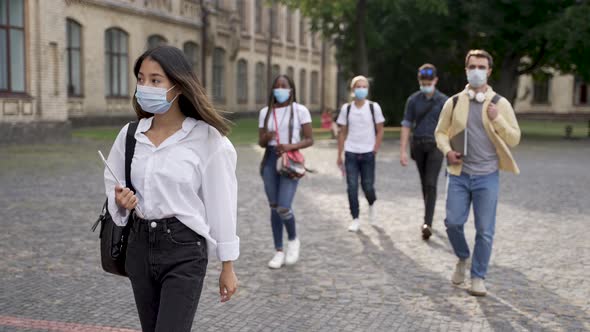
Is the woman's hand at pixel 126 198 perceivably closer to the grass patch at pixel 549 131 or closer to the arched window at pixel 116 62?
the arched window at pixel 116 62

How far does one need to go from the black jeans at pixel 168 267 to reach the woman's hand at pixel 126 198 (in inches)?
5.5

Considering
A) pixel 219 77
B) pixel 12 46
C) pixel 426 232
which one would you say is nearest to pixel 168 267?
pixel 426 232

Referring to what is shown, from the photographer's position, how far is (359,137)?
8344 millimetres

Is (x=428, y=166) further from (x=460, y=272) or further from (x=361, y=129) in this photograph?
(x=460, y=272)

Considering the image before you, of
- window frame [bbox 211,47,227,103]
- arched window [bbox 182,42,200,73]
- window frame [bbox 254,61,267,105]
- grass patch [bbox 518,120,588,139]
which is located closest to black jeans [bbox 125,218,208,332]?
grass patch [bbox 518,120,588,139]

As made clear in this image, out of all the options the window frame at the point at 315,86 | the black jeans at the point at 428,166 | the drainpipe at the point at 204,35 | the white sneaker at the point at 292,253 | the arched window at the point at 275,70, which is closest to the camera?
the white sneaker at the point at 292,253

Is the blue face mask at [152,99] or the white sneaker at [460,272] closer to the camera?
the blue face mask at [152,99]

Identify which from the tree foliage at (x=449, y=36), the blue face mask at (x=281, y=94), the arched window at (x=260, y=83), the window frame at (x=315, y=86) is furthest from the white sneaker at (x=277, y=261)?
the window frame at (x=315, y=86)

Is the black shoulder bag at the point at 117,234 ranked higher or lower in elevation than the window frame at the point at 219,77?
lower

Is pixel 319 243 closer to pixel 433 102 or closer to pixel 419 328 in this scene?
pixel 433 102

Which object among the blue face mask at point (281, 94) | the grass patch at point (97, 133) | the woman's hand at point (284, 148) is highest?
the blue face mask at point (281, 94)

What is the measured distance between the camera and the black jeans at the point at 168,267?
2738 millimetres

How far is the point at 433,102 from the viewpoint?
8055 mm

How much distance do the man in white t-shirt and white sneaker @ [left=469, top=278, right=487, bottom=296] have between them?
2848 mm
